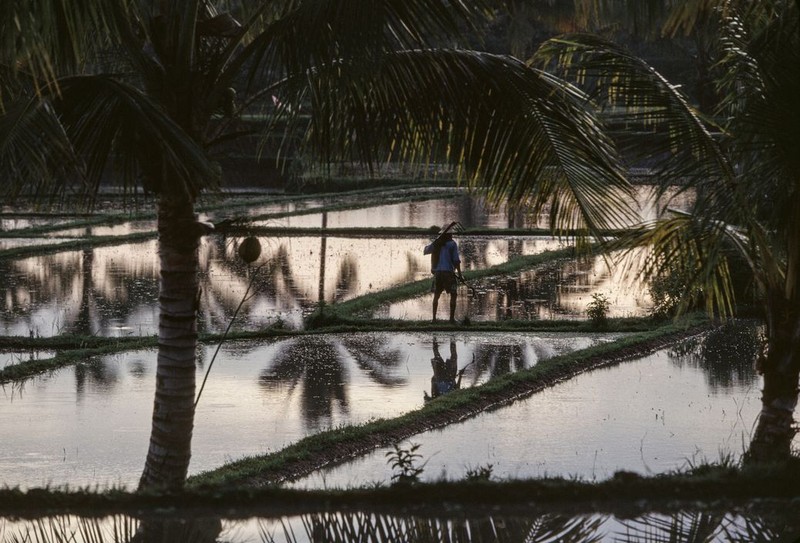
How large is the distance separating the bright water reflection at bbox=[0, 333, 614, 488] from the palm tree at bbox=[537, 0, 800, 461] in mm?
3038

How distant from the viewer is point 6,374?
33.2ft

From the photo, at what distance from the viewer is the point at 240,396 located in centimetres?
967

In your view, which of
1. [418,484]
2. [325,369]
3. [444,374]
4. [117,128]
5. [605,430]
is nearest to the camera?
[418,484]

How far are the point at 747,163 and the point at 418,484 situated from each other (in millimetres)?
2553

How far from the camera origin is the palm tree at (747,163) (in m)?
5.91

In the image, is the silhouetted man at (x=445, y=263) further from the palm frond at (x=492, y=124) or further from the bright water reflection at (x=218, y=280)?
the palm frond at (x=492, y=124)

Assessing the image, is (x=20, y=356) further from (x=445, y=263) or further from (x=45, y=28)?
(x=45, y=28)

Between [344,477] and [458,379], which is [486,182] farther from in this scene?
[458,379]

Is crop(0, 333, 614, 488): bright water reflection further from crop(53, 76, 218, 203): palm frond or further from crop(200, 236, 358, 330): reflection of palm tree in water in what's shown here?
crop(53, 76, 218, 203): palm frond

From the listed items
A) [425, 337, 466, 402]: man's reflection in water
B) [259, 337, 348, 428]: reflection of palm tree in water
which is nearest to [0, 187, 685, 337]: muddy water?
[259, 337, 348, 428]: reflection of palm tree in water

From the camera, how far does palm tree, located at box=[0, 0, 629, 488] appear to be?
564 centimetres

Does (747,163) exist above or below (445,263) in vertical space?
above

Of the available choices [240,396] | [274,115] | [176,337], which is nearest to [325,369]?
[240,396]

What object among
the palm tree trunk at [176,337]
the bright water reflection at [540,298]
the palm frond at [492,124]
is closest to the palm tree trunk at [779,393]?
the palm frond at [492,124]
